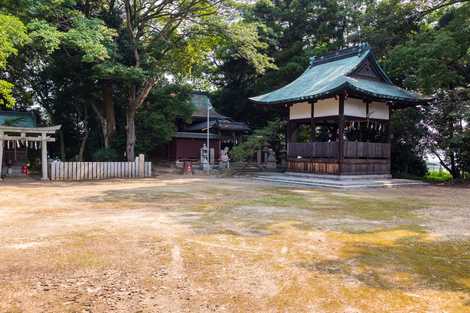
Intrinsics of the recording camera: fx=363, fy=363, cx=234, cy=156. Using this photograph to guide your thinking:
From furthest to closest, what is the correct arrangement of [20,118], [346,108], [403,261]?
[20,118] → [346,108] → [403,261]

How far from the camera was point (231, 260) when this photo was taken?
4.29 m

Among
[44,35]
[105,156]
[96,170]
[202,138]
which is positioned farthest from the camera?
[202,138]

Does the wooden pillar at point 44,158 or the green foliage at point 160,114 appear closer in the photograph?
the wooden pillar at point 44,158

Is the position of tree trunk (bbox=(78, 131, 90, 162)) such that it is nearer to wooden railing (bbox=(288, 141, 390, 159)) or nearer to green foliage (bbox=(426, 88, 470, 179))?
wooden railing (bbox=(288, 141, 390, 159))

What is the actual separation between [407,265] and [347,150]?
1282cm

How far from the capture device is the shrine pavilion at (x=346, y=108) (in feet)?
53.9

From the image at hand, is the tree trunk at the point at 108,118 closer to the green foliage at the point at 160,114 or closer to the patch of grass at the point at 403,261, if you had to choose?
the green foliage at the point at 160,114

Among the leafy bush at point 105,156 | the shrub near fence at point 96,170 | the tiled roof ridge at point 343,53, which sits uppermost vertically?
the tiled roof ridge at point 343,53

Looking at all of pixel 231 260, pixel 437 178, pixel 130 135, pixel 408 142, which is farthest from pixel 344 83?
pixel 130 135

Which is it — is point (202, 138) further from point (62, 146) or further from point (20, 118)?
point (20, 118)

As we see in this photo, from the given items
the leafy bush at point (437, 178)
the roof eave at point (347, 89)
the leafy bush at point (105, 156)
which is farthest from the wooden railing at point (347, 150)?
the leafy bush at point (105, 156)

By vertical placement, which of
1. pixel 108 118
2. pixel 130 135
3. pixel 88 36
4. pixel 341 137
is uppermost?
pixel 88 36

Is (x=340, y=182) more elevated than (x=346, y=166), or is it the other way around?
(x=346, y=166)

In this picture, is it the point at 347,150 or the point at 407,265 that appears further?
the point at 347,150
